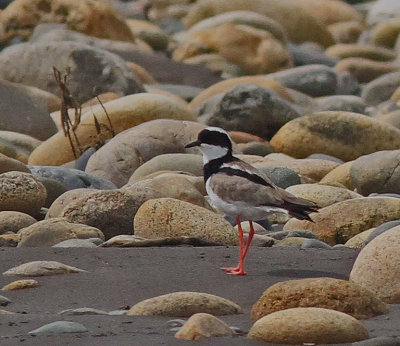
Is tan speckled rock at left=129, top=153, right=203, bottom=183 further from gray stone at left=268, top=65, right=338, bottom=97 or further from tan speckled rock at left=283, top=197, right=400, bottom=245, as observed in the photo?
gray stone at left=268, top=65, right=338, bottom=97

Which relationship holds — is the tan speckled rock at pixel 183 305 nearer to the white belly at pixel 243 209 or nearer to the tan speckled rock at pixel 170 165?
the white belly at pixel 243 209

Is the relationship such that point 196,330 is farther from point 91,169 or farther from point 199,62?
point 199,62

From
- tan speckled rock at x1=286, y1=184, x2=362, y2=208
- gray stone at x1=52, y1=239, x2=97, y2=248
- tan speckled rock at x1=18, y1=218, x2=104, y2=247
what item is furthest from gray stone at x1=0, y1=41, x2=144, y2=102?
gray stone at x1=52, y1=239, x2=97, y2=248

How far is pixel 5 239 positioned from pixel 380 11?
32714 millimetres

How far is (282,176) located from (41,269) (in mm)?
4386

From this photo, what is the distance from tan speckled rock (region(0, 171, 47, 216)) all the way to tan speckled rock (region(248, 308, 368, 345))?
15.1 feet

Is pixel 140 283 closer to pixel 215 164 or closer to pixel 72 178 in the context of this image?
pixel 215 164

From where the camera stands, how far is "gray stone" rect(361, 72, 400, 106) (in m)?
22.6

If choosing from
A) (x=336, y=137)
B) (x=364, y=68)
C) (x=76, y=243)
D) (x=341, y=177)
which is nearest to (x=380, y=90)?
(x=364, y=68)

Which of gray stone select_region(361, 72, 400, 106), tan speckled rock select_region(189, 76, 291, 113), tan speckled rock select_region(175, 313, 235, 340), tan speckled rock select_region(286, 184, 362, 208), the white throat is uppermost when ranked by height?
the white throat

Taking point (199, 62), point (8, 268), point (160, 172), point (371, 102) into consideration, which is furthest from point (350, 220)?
point (199, 62)

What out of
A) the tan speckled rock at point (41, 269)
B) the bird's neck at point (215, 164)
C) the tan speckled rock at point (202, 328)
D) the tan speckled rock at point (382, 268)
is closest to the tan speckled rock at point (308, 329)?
the tan speckled rock at point (202, 328)

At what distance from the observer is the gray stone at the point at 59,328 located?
5.76m

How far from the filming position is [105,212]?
9.18 m
